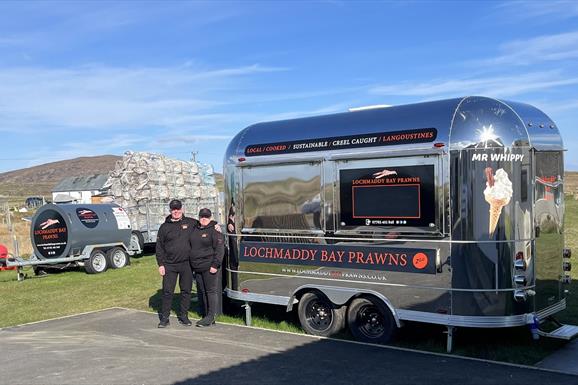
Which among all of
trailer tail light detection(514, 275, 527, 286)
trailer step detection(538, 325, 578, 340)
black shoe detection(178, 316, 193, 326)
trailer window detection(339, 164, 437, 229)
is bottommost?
black shoe detection(178, 316, 193, 326)

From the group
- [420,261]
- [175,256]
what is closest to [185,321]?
[175,256]

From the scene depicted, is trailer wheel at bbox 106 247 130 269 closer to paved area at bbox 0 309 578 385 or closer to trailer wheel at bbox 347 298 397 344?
paved area at bbox 0 309 578 385

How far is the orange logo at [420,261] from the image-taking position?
719 centimetres

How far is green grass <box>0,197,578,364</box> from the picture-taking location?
24.9 ft

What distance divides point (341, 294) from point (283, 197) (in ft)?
5.40

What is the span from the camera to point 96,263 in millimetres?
18750

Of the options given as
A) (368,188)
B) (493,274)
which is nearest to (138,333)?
(368,188)

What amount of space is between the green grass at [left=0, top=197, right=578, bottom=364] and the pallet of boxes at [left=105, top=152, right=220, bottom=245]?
2481mm

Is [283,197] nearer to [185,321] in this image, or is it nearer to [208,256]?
[208,256]

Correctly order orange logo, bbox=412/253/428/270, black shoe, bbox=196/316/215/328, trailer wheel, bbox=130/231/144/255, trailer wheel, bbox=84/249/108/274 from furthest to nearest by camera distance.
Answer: trailer wheel, bbox=130/231/144/255 → trailer wheel, bbox=84/249/108/274 → black shoe, bbox=196/316/215/328 → orange logo, bbox=412/253/428/270

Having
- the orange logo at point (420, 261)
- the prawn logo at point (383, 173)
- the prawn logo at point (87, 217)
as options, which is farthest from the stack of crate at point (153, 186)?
the orange logo at point (420, 261)

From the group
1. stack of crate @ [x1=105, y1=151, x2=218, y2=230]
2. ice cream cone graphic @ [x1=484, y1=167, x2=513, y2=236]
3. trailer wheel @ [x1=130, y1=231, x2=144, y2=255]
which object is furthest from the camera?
stack of crate @ [x1=105, y1=151, x2=218, y2=230]

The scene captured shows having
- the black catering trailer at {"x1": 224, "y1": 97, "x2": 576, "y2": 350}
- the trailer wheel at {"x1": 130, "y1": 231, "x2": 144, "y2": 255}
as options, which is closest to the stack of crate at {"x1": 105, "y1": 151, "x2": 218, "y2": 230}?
the trailer wheel at {"x1": 130, "y1": 231, "x2": 144, "y2": 255}

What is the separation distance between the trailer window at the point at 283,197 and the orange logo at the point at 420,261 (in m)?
1.51
